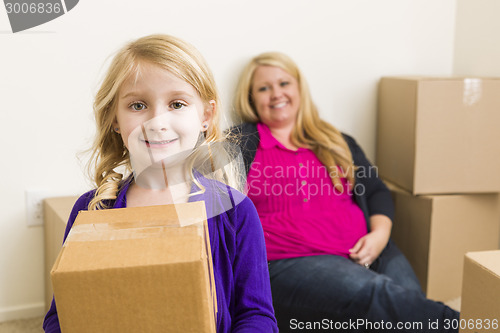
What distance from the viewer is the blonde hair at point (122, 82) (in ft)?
2.85

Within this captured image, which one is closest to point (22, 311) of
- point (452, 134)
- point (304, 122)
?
point (304, 122)

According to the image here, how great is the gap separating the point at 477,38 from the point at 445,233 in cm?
73

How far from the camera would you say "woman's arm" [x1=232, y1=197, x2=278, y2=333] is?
2.68ft

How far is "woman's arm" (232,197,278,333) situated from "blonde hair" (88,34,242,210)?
0.11 meters

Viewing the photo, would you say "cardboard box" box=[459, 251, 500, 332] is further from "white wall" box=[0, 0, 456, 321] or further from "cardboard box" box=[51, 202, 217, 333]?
"white wall" box=[0, 0, 456, 321]

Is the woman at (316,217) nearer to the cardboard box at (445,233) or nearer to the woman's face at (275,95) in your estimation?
the woman's face at (275,95)

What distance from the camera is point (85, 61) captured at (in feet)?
5.38

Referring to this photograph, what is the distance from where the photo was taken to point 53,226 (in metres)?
1.52

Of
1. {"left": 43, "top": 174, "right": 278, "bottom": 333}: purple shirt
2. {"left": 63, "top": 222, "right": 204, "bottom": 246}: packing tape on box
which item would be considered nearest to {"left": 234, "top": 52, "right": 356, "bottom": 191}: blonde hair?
{"left": 43, "top": 174, "right": 278, "bottom": 333}: purple shirt

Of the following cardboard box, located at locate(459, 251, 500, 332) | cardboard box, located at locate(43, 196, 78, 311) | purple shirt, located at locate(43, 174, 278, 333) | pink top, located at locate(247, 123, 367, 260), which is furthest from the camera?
pink top, located at locate(247, 123, 367, 260)

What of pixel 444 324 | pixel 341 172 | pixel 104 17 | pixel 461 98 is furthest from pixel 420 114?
pixel 104 17

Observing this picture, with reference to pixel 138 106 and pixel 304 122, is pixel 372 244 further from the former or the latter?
pixel 138 106

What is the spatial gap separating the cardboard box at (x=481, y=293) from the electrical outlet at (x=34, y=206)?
4.08 ft

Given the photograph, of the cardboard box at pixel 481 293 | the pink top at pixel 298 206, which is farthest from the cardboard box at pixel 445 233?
the cardboard box at pixel 481 293
